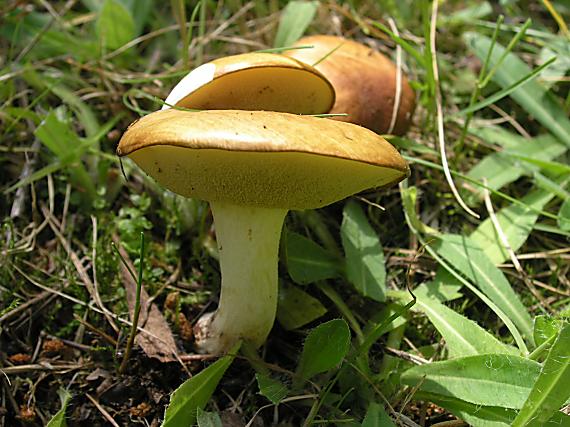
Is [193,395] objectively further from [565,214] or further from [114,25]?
[114,25]

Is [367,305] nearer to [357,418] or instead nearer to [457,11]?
[357,418]

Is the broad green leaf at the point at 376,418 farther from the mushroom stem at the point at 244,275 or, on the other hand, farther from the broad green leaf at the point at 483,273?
the broad green leaf at the point at 483,273

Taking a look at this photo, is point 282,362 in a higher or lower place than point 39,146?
lower

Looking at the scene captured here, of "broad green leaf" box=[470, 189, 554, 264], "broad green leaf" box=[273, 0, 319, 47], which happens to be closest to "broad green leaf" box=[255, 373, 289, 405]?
"broad green leaf" box=[470, 189, 554, 264]

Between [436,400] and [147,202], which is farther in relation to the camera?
[147,202]

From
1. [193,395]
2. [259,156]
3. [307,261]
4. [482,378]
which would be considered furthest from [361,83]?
[193,395]

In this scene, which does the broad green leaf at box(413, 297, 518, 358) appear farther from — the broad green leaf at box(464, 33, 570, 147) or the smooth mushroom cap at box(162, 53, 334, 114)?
the broad green leaf at box(464, 33, 570, 147)

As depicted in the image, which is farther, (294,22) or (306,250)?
(294,22)

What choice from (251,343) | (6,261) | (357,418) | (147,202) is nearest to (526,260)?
(357,418)
